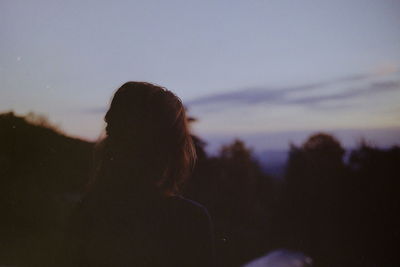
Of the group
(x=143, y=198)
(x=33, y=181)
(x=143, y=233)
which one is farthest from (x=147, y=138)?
(x=33, y=181)

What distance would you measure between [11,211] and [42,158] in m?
1.22

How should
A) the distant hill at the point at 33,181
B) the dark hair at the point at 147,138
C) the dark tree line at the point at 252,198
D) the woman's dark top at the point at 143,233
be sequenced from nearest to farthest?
1. the woman's dark top at the point at 143,233
2. the dark hair at the point at 147,138
3. the distant hill at the point at 33,181
4. the dark tree line at the point at 252,198

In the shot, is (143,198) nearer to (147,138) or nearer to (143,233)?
(143,233)

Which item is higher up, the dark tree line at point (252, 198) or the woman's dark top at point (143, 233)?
the woman's dark top at point (143, 233)

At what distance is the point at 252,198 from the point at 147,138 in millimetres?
20149

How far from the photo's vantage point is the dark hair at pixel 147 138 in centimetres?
133

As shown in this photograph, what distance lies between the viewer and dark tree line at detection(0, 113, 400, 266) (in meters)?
6.12

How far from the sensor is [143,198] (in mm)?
1289

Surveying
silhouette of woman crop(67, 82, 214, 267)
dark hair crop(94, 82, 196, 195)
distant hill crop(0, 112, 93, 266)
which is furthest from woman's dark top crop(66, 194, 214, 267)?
distant hill crop(0, 112, 93, 266)

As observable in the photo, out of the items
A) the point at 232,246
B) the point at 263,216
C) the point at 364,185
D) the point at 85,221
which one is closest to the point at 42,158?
the point at 85,221

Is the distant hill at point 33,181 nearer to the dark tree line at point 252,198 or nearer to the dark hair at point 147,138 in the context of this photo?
the dark tree line at point 252,198

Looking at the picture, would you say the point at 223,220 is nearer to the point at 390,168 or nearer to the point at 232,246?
the point at 232,246

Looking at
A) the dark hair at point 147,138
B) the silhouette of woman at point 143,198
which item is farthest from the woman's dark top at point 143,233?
the dark hair at point 147,138

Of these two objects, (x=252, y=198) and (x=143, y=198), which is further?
(x=252, y=198)
